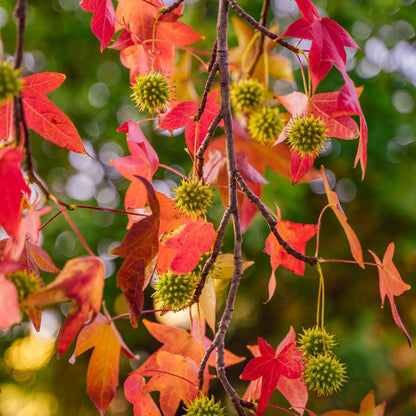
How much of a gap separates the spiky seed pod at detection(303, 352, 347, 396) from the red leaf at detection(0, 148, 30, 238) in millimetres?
410

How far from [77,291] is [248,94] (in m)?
0.57

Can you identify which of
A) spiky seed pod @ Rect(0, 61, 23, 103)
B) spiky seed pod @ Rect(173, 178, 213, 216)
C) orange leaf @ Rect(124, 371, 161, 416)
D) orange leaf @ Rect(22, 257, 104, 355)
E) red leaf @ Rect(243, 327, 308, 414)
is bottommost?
orange leaf @ Rect(124, 371, 161, 416)

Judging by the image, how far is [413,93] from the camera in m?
2.76

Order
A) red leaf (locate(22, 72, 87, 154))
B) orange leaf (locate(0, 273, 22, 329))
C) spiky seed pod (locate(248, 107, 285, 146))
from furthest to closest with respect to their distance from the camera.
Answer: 1. spiky seed pod (locate(248, 107, 285, 146))
2. red leaf (locate(22, 72, 87, 154))
3. orange leaf (locate(0, 273, 22, 329))

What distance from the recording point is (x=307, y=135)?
583 mm

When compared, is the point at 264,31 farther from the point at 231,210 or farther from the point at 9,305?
the point at 9,305

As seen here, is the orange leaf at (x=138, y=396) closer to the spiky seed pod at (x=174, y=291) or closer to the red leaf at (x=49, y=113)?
the spiky seed pod at (x=174, y=291)

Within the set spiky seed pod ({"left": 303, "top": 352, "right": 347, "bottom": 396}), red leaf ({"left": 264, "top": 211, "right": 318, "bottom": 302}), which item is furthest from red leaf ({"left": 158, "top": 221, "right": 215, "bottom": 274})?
spiky seed pod ({"left": 303, "top": 352, "right": 347, "bottom": 396})

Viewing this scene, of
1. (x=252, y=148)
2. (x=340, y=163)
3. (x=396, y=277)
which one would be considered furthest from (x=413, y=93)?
(x=396, y=277)

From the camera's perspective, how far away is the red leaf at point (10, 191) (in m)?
0.37

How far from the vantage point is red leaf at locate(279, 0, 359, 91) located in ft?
1.73

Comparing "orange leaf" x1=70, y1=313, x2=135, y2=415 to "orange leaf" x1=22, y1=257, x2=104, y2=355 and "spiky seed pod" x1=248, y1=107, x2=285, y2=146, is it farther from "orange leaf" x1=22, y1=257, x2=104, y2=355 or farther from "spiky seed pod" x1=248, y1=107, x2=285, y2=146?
"spiky seed pod" x1=248, y1=107, x2=285, y2=146

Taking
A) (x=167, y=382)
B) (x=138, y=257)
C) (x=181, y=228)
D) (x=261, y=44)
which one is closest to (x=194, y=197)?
(x=181, y=228)

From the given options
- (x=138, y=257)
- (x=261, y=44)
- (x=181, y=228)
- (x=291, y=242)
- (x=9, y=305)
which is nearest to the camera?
(x=9, y=305)
